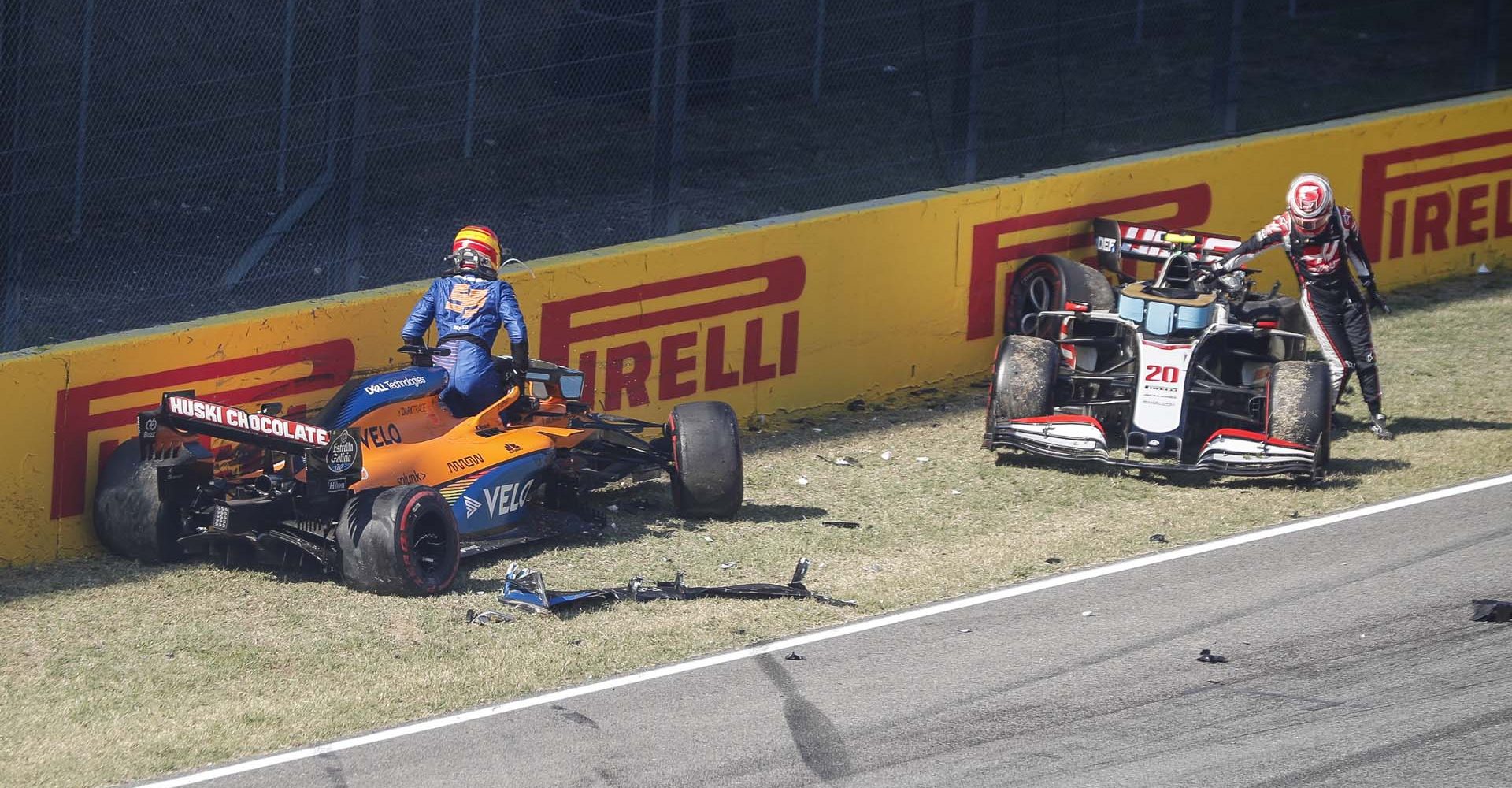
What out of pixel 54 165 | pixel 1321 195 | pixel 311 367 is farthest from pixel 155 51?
pixel 1321 195

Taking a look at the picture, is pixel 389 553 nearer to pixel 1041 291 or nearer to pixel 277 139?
pixel 277 139

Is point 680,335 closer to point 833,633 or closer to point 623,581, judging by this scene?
point 623,581

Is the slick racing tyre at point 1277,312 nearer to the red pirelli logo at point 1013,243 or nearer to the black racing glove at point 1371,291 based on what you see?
the black racing glove at point 1371,291

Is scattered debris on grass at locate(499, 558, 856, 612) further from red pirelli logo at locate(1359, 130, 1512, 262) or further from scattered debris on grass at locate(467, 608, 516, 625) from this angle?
red pirelli logo at locate(1359, 130, 1512, 262)

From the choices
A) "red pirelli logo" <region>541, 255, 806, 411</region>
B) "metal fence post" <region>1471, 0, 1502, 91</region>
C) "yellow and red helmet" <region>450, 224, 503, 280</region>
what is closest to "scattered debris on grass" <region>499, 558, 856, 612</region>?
"yellow and red helmet" <region>450, 224, 503, 280</region>

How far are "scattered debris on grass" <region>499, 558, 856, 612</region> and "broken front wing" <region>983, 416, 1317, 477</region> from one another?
2.60m

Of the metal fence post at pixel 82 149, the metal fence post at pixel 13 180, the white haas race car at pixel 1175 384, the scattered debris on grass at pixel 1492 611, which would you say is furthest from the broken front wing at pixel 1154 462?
the metal fence post at pixel 13 180

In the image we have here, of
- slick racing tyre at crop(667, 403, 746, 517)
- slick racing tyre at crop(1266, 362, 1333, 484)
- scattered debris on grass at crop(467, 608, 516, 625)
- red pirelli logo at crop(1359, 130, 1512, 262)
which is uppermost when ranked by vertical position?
red pirelli logo at crop(1359, 130, 1512, 262)

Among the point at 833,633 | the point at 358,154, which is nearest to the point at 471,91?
the point at 358,154

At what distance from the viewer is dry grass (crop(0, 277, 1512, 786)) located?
8.15 m

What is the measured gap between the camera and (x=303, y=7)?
1212cm

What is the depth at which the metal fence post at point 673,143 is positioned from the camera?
1265cm

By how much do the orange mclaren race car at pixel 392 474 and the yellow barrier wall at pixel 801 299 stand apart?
46 cm

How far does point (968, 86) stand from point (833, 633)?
6083 mm
